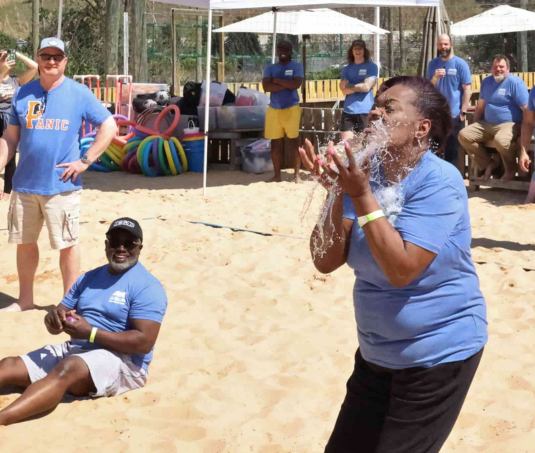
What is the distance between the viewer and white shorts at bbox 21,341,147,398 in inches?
155

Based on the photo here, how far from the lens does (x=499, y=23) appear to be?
16.7 metres

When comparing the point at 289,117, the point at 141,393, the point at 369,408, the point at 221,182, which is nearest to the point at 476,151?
the point at 289,117

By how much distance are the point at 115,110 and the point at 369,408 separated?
12.7 meters

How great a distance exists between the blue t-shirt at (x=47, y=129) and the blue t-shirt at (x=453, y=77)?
5.95 meters

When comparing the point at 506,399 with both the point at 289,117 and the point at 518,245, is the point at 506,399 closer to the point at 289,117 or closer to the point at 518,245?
the point at 518,245


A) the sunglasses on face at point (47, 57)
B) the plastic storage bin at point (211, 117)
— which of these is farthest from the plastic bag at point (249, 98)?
the sunglasses on face at point (47, 57)

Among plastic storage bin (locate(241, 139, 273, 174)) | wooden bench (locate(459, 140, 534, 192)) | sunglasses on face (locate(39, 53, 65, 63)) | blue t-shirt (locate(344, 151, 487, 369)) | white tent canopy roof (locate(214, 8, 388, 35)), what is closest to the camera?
blue t-shirt (locate(344, 151, 487, 369))

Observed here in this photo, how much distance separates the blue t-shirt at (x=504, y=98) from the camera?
9.33 meters

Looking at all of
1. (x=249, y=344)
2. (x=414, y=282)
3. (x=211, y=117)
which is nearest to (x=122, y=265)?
(x=249, y=344)

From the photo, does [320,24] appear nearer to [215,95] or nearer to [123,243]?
[215,95]

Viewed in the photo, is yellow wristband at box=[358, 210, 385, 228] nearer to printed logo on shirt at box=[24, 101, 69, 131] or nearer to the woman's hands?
the woman's hands

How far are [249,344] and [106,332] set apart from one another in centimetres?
118

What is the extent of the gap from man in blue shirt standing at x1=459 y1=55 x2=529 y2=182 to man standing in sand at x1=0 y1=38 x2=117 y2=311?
5.78 m

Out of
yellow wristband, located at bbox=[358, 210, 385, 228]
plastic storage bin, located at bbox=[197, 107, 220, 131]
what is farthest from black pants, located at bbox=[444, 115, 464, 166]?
yellow wristband, located at bbox=[358, 210, 385, 228]
